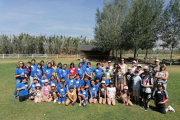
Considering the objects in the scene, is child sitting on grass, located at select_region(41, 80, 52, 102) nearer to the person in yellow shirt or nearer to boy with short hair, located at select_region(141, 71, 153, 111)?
the person in yellow shirt

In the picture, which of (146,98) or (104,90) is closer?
(146,98)

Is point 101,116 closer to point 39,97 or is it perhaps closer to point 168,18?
point 39,97

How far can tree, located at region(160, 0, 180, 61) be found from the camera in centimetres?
1967

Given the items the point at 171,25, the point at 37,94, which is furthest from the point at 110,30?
the point at 37,94

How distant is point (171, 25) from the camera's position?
68.2ft

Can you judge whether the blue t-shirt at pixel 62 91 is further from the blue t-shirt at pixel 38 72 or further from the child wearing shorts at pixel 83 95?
the blue t-shirt at pixel 38 72

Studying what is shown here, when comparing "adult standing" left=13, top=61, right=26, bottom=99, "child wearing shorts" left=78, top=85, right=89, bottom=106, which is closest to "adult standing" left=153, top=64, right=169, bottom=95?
"child wearing shorts" left=78, top=85, right=89, bottom=106

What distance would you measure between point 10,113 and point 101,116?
3162 millimetres

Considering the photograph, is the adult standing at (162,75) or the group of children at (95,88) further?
the group of children at (95,88)

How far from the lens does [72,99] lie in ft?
16.5

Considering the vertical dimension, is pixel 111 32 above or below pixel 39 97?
above

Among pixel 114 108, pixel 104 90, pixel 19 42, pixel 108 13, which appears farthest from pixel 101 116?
pixel 19 42

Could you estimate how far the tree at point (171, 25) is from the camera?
1967 cm

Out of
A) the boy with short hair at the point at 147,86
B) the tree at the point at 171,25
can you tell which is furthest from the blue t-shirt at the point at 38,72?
the tree at the point at 171,25
